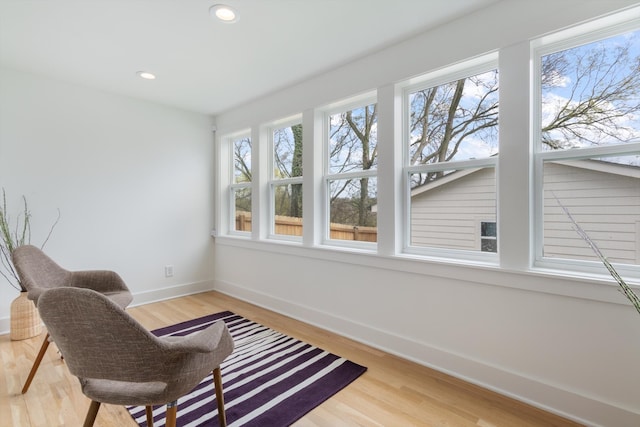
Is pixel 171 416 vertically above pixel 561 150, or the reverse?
pixel 561 150

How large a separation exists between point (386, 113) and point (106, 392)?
2.41 metres

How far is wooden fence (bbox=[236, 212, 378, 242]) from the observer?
274cm

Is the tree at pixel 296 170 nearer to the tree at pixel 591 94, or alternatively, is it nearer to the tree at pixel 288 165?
the tree at pixel 288 165

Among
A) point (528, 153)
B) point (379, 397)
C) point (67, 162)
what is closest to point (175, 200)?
point (67, 162)

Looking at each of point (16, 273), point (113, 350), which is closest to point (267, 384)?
point (113, 350)

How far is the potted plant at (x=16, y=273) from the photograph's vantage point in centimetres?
261

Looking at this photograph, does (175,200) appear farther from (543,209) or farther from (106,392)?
(543,209)

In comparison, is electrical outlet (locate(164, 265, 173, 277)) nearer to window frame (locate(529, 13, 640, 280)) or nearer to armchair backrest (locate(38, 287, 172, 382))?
armchair backrest (locate(38, 287, 172, 382))

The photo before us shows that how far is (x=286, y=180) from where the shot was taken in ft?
11.3

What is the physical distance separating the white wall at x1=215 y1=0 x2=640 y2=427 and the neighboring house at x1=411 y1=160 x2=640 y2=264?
17cm

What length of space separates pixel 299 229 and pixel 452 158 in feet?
5.83

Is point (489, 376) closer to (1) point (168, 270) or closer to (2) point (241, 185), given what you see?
(2) point (241, 185)

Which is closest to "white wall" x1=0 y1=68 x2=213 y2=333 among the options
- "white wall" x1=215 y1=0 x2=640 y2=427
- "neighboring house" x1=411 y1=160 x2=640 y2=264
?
"white wall" x1=215 y1=0 x2=640 y2=427

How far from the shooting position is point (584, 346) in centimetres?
163
